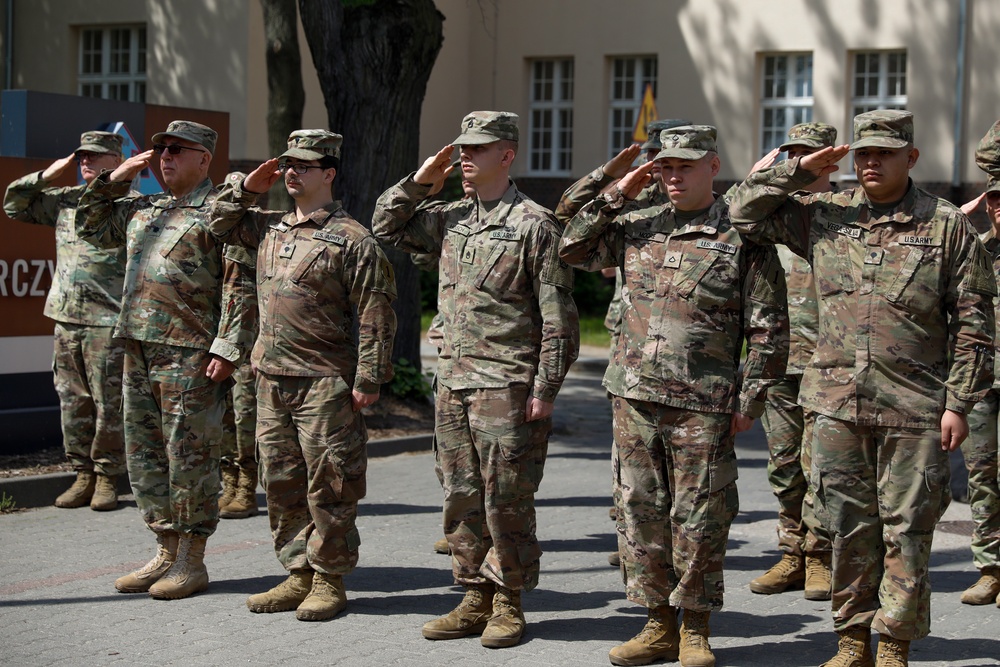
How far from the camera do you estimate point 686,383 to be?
608 cm

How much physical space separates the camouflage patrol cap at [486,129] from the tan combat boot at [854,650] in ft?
8.74

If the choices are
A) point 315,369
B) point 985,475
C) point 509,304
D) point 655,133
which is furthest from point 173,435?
point 985,475

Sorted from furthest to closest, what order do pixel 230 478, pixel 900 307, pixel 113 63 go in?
pixel 113 63 < pixel 230 478 < pixel 900 307

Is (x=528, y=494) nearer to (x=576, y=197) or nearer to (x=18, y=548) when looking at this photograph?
(x=576, y=197)

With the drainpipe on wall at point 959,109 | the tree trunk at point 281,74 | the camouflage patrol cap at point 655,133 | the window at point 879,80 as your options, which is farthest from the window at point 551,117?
the camouflage patrol cap at point 655,133

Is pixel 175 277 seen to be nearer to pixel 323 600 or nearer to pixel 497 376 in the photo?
pixel 323 600

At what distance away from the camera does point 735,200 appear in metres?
5.97

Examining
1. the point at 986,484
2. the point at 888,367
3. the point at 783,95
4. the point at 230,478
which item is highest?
the point at 783,95

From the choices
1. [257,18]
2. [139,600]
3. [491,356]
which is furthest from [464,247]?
[257,18]

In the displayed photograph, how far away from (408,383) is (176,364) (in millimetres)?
6561

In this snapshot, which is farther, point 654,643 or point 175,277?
point 175,277

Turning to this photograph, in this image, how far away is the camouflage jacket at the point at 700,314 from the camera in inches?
238

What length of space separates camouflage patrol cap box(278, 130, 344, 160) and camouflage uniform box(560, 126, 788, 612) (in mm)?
1397

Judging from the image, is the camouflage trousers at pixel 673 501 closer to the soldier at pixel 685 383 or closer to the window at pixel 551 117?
the soldier at pixel 685 383
